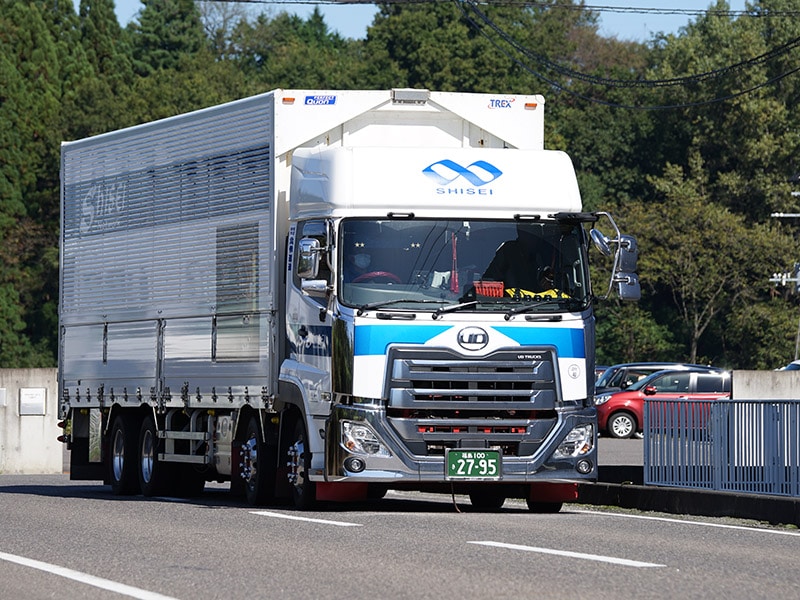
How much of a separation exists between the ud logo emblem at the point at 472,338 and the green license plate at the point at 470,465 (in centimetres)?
98

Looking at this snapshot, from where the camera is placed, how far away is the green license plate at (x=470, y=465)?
674 inches

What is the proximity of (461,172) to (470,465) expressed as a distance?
285 centimetres

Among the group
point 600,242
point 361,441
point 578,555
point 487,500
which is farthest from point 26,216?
point 578,555

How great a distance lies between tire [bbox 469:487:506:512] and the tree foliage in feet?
173

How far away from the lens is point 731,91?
82875 millimetres

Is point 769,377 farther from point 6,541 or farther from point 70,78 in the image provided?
point 70,78

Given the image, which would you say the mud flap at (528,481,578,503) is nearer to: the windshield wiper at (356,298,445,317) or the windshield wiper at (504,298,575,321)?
the windshield wiper at (504,298,575,321)

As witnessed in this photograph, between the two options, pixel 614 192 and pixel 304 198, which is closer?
pixel 304 198

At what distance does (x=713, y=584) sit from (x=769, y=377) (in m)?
27.6

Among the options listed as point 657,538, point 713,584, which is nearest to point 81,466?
point 657,538

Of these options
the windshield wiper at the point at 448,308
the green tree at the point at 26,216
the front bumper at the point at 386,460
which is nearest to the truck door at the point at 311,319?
the front bumper at the point at 386,460

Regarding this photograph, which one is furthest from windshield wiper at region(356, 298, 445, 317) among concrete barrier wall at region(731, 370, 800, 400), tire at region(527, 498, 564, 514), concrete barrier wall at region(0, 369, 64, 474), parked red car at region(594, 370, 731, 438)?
parked red car at region(594, 370, 731, 438)

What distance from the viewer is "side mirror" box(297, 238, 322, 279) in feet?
56.5

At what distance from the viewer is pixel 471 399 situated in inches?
680
